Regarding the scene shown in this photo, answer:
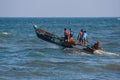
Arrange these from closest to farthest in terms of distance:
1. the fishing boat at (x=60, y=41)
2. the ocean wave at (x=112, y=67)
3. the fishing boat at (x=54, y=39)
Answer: the ocean wave at (x=112, y=67), the fishing boat at (x=60, y=41), the fishing boat at (x=54, y=39)

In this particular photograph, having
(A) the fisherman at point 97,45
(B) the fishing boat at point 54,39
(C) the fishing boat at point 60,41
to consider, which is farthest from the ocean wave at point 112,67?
(B) the fishing boat at point 54,39

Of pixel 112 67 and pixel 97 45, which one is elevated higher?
pixel 97 45

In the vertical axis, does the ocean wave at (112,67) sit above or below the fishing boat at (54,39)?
below

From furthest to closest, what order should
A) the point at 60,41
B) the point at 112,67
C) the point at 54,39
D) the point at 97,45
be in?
the point at 54,39 < the point at 60,41 < the point at 97,45 < the point at 112,67

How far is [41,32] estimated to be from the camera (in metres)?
31.9

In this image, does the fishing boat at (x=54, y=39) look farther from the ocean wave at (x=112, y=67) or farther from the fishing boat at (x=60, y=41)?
the ocean wave at (x=112, y=67)

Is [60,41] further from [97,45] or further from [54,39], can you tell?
[97,45]

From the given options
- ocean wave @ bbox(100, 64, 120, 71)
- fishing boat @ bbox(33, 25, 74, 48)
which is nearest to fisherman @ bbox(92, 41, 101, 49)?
fishing boat @ bbox(33, 25, 74, 48)

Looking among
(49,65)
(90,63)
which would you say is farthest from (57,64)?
(90,63)

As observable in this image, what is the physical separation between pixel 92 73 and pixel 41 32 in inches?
466

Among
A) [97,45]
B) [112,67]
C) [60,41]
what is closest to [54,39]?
[60,41]

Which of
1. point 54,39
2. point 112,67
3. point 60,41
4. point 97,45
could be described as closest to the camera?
point 112,67

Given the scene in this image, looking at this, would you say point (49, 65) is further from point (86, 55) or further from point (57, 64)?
point (86, 55)

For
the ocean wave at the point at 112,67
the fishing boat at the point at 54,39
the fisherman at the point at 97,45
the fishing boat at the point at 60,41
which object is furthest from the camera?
the fishing boat at the point at 54,39
